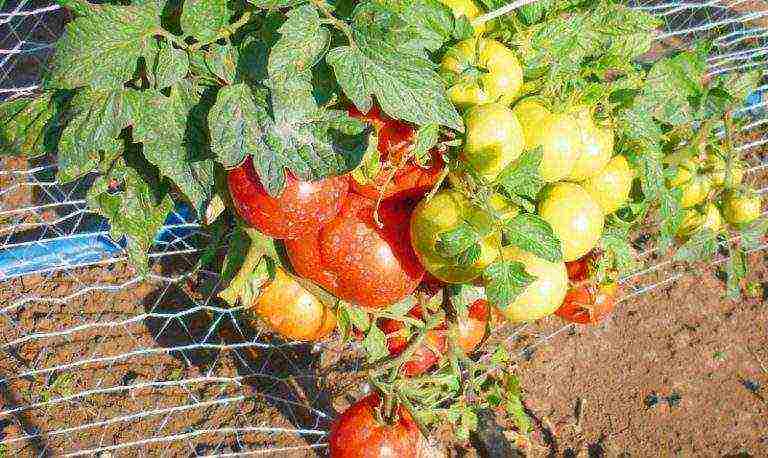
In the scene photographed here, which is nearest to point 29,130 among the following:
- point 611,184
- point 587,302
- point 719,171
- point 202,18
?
point 202,18

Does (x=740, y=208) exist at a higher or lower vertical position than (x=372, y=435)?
higher

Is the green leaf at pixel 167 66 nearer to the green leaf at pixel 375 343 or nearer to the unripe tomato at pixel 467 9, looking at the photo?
the unripe tomato at pixel 467 9

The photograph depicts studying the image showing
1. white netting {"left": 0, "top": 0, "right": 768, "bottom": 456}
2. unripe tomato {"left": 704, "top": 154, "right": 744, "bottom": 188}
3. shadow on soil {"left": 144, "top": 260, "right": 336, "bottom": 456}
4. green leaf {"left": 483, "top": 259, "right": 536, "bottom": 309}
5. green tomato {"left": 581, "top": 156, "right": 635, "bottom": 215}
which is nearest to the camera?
green leaf {"left": 483, "top": 259, "right": 536, "bottom": 309}

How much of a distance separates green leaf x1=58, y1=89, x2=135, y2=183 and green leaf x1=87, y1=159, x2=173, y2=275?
0.11 m

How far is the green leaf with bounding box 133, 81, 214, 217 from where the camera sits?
2.94 ft

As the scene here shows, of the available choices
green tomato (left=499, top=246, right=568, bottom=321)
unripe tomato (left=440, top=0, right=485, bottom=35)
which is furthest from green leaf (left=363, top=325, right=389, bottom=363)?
unripe tomato (left=440, top=0, right=485, bottom=35)

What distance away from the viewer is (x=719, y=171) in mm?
1501

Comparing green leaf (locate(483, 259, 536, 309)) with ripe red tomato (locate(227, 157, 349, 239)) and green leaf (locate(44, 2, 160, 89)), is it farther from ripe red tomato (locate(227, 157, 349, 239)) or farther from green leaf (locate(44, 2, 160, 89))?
green leaf (locate(44, 2, 160, 89))

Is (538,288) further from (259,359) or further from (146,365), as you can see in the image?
(146,365)

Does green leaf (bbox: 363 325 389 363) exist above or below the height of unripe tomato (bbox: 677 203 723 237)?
above

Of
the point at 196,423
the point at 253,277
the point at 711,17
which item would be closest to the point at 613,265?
the point at 253,277

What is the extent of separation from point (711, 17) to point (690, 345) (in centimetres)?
177

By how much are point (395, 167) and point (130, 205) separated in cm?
40

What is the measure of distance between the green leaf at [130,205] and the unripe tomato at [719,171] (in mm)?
1120
